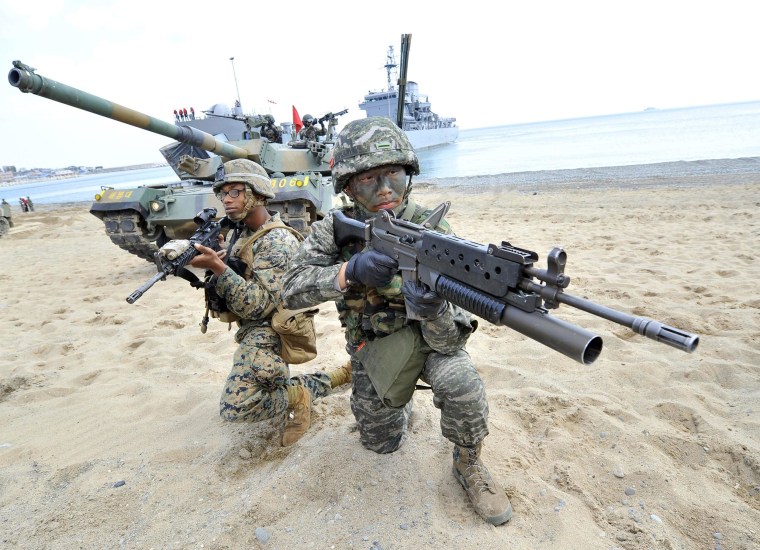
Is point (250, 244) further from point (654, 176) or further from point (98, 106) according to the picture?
point (654, 176)

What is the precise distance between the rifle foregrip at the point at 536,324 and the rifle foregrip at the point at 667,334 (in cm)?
15

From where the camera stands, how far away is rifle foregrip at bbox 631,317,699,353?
3.96 ft

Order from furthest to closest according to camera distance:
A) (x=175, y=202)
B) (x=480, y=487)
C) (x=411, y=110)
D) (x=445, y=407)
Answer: (x=411, y=110) → (x=175, y=202) → (x=445, y=407) → (x=480, y=487)

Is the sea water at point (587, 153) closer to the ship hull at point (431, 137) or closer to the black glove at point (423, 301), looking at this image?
the ship hull at point (431, 137)

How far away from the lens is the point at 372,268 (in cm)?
227

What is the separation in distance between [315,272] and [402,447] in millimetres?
1235

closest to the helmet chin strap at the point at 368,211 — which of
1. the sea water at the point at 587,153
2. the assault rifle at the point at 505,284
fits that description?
the assault rifle at the point at 505,284

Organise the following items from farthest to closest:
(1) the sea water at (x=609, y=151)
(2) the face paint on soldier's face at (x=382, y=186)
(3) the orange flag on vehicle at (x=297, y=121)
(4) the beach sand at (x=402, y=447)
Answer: (1) the sea water at (x=609, y=151), (3) the orange flag on vehicle at (x=297, y=121), (2) the face paint on soldier's face at (x=382, y=186), (4) the beach sand at (x=402, y=447)

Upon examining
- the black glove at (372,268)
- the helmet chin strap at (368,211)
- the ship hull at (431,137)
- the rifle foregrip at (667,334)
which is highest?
the ship hull at (431,137)

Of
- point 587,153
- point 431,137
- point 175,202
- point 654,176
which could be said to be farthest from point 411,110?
point 175,202

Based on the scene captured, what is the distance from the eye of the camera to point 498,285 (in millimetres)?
1690

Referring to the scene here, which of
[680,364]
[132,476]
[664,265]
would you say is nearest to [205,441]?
[132,476]

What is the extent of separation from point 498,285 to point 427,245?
436mm

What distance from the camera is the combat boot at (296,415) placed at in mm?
2982
